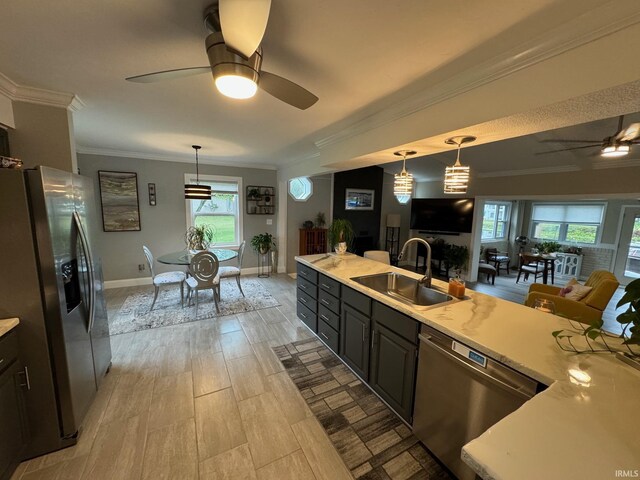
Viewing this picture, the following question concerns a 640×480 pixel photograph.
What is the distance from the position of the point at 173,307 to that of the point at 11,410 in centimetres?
244

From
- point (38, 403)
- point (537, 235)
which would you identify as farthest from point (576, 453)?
point (537, 235)

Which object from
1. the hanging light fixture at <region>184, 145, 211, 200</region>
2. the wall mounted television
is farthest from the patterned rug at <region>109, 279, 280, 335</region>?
the wall mounted television

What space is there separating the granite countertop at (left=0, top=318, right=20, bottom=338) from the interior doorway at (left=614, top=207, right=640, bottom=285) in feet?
32.3

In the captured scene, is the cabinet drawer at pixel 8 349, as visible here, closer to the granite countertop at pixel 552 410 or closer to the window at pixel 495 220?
the granite countertop at pixel 552 410

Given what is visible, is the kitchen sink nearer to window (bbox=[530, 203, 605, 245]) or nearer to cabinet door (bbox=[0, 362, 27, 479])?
cabinet door (bbox=[0, 362, 27, 479])

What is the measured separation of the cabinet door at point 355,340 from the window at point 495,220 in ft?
21.0

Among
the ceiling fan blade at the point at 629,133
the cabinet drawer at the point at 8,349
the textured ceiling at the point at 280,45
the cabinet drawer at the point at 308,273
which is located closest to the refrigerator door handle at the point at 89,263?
the cabinet drawer at the point at 8,349

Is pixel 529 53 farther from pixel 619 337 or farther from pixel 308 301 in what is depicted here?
pixel 308 301

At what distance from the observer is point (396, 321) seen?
182 cm

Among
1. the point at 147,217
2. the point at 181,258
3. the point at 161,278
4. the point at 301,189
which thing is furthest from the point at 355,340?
the point at 147,217

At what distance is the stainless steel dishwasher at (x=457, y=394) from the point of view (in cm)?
121

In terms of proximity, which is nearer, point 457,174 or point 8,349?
Result: point 8,349

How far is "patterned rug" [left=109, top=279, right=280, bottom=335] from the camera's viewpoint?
332 centimetres

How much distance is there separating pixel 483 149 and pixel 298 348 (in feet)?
15.2
